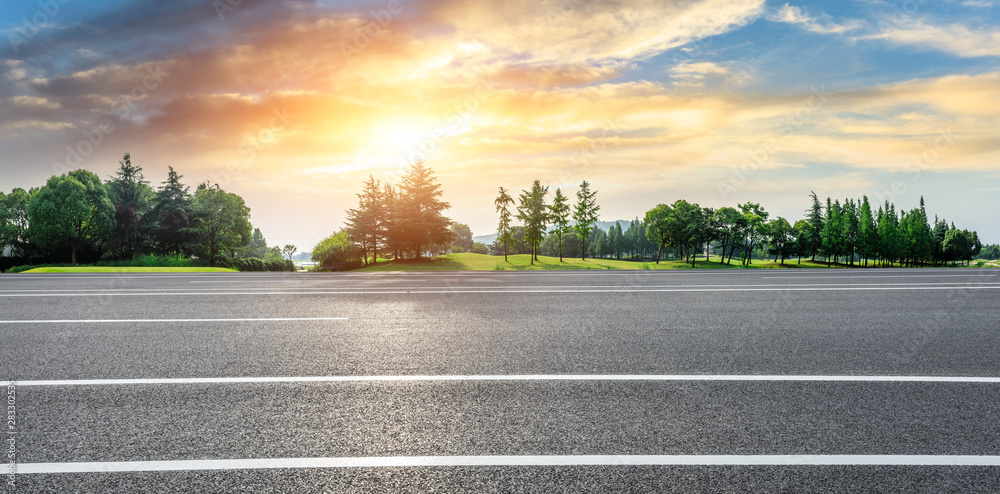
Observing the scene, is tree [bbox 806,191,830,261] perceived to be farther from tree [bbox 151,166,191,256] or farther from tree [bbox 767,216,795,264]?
tree [bbox 151,166,191,256]

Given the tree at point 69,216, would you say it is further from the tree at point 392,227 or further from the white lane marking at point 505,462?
the white lane marking at point 505,462

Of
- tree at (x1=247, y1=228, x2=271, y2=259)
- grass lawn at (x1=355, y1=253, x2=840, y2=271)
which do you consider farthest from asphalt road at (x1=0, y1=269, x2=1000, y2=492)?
tree at (x1=247, y1=228, x2=271, y2=259)

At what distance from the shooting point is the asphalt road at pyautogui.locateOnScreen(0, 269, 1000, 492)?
10.2 feet

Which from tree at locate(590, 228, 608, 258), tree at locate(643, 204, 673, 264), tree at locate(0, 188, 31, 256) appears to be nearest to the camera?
tree at locate(0, 188, 31, 256)

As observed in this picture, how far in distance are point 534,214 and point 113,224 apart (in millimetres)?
51515

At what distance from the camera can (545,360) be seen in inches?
234

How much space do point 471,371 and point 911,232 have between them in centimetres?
11497

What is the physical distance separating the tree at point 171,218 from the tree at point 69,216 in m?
5.10

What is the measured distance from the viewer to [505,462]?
322 cm

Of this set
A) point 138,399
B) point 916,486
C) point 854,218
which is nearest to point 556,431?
point 916,486

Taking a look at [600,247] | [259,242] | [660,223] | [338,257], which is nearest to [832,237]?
[660,223]

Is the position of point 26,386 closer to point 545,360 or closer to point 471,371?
point 471,371

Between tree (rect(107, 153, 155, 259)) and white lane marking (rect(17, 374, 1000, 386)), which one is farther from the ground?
tree (rect(107, 153, 155, 259))

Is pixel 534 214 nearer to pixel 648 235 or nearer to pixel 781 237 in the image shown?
pixel 648 235
